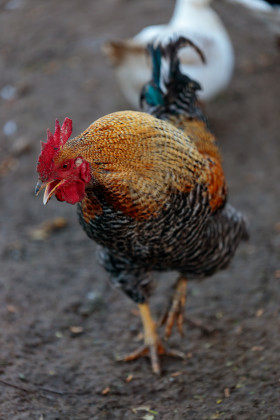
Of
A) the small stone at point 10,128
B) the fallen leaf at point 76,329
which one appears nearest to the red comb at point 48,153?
the fallen leaf at point 76,329

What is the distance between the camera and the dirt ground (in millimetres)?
3318

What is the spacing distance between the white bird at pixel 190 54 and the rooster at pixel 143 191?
278cm

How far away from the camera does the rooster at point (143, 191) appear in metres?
2.58

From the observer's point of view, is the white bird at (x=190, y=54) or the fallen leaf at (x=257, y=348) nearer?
the fallen leaf at (x=257, y=348)

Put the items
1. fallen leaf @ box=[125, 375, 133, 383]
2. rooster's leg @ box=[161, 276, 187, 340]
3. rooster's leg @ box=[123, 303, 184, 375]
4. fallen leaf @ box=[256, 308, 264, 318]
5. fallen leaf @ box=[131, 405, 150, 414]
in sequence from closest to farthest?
fallen leaf @ box=[131, 405, 150, 414] < fallen leaf @ box=[125, 375, 133, 383] < rooster's leg @ box=[123, 303, 184, 375] < rooster's leg @ box=[161, 276, 187, 340] < fallen leaf @ box=[256, 308, 264, 318]

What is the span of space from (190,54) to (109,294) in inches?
121

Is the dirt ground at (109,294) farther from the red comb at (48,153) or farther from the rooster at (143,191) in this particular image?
the red comb at (48,153)

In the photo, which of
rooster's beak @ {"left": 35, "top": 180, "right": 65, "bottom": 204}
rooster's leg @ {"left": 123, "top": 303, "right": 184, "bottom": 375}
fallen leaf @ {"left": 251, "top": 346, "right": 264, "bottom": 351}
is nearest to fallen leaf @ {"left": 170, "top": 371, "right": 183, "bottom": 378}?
rooster's leg @ {"left": 123, "top": 303, "right": 184, "bottom": 375}

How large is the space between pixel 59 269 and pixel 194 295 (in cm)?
130

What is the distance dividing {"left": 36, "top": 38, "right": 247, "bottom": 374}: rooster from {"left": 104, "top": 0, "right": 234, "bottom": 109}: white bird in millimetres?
2781

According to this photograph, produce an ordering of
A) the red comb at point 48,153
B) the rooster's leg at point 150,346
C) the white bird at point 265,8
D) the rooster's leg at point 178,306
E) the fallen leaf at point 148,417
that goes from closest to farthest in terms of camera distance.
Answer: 1. the red comb at point 48,153
2. the fallen leaf at point 148,417
3. the rooster's leg at point 150,346
4. the rooster's leg at point 178,306
5. the white bird at point 265,8

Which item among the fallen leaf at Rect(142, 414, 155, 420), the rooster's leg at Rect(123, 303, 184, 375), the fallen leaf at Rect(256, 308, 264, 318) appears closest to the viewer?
the fallen leaf at Rect(142, 414, 155, 420)

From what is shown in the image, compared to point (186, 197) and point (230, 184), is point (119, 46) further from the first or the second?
point (186, 197)

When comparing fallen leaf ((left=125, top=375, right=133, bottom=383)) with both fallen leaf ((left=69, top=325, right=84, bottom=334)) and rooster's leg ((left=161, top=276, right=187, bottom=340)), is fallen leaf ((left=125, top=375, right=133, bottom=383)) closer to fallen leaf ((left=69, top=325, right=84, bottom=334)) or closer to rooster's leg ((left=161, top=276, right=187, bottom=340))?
rooster's leg ((left=161, top=276, right=187, bottom=340))
